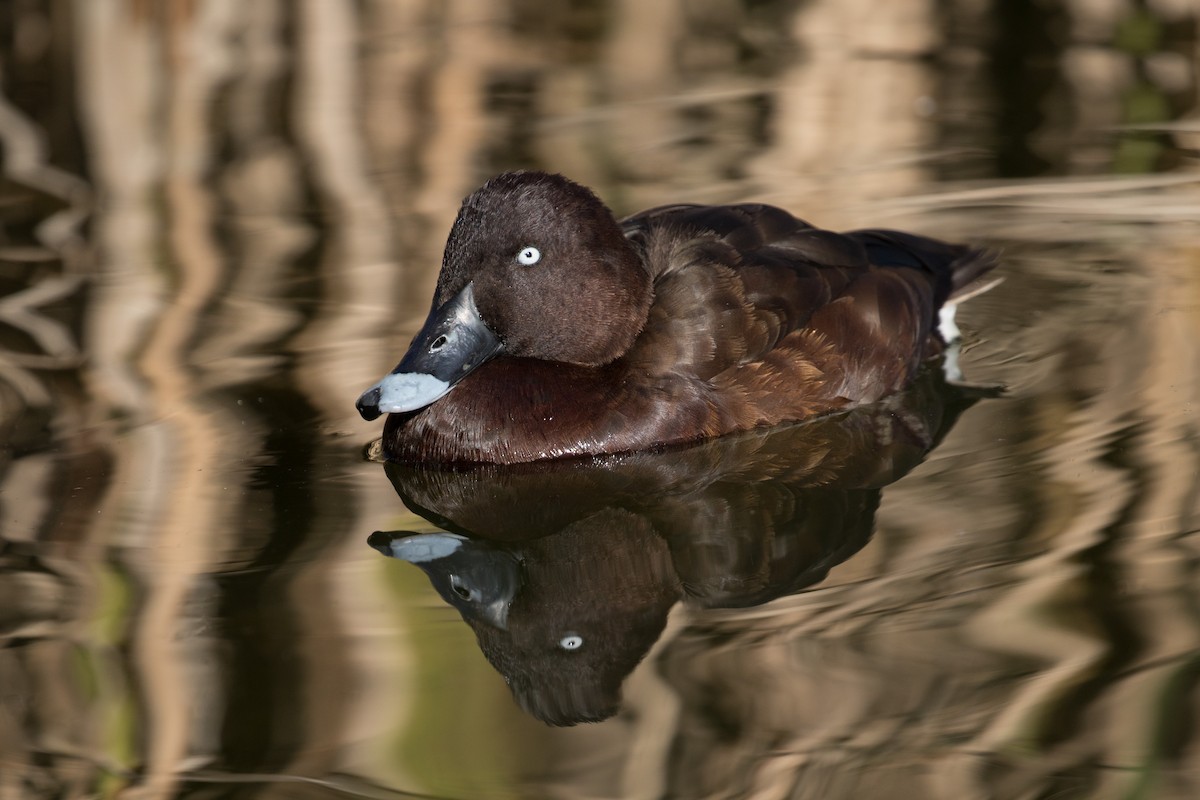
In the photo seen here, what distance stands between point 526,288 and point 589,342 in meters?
0.29

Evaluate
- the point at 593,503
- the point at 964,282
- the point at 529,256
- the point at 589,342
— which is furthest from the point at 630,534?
the point at 964,282

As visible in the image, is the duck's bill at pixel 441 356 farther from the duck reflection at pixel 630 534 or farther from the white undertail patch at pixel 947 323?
the white undertail patch at pixel 947 323

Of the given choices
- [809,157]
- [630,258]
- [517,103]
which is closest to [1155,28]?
[809,157]

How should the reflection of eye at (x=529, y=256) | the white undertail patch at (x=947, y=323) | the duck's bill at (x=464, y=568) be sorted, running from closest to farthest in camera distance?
the duck's bill at (x=464, y=568) < the reflection of eye at (x=529, y=256) < the white undertail patch at (x=947, y=323)

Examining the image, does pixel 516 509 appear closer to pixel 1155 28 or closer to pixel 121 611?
pixel 121 611

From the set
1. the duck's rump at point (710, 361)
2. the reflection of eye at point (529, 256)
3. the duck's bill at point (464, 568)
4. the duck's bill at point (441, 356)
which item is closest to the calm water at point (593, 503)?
the duck's bill at point (464, 568)

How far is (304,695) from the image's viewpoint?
13.4ft

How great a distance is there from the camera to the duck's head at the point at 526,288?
5520mm

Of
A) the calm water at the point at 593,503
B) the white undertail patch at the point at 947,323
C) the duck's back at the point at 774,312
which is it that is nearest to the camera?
the calm water at the point at 593,503

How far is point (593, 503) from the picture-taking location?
537 centimetres

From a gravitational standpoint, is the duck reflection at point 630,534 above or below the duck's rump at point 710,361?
below

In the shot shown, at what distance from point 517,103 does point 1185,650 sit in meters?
7.22

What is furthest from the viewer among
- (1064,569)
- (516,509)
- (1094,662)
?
(516,509)

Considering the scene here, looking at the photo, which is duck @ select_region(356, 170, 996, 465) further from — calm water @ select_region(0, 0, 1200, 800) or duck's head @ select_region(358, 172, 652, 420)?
calm water @ select_region(0, 0, 1200, 800)
